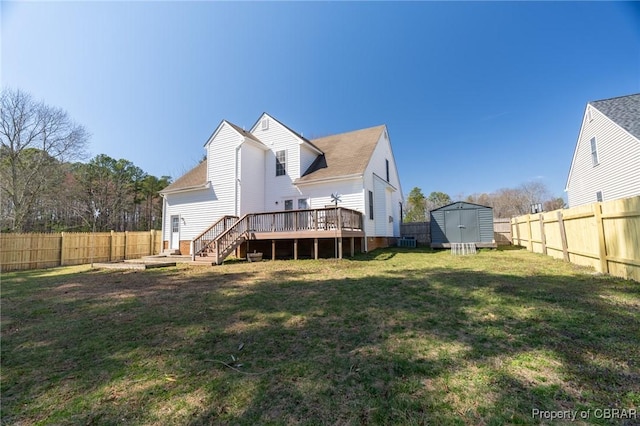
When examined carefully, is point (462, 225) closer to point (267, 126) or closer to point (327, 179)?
point (327, 179)

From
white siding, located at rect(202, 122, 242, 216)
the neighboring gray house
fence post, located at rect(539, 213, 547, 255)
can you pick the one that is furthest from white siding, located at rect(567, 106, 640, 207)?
white siding, located at rect(202, 122, 242, 216)

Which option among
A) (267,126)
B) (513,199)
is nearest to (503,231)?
(267,126)

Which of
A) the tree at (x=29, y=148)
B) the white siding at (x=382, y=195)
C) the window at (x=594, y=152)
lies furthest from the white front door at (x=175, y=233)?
the window at (x=594, y=152)

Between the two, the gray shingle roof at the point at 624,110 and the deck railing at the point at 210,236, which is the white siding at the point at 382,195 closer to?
the deck railing at the point at 210,236

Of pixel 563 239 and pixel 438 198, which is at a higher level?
pixel 438 198

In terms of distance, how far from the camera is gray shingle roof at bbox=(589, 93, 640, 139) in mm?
11398

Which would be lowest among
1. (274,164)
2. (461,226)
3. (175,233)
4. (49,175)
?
(461,226)

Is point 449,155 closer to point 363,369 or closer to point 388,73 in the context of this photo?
point 388,73

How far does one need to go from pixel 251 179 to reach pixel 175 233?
614 centimetres

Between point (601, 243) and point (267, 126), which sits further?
point (267, 126)

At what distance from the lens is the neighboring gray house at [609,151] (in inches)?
442

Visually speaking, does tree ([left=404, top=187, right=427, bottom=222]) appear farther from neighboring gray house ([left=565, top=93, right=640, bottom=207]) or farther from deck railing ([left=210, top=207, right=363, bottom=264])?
deck railing ([left=210, top=207, right=363, bottom=264])

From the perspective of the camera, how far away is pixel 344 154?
625 inches

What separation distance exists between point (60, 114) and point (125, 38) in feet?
58.8
